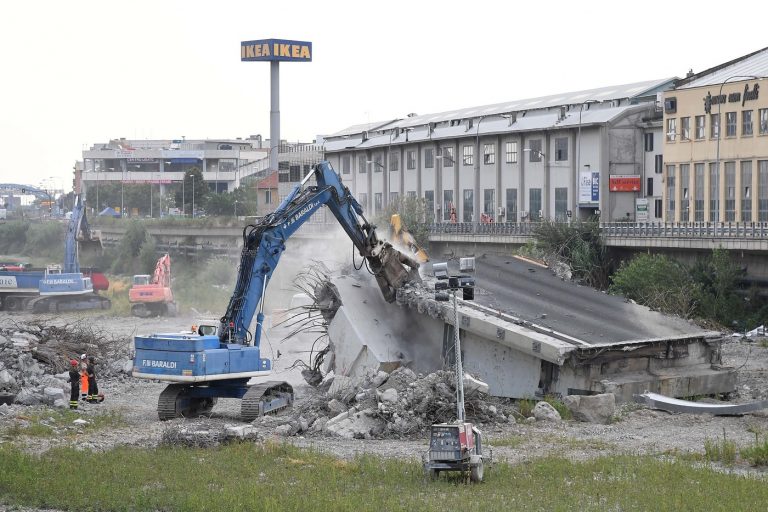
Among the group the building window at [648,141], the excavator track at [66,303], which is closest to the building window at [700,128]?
the building window at [648,141]

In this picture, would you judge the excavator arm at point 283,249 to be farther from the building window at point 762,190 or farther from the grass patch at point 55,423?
the building window at point 762,190

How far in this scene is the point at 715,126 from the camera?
53.3 metres

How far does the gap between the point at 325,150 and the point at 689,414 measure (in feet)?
205

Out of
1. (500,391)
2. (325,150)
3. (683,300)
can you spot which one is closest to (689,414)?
(500,391)

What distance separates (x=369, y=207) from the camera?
81.1 metres

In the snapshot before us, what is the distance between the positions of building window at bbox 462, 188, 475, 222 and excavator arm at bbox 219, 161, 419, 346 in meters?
39.6

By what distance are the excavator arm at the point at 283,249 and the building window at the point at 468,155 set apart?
40.1 metres

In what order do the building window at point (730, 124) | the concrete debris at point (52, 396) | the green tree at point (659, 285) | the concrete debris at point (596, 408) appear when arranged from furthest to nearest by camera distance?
the building window at point (730, 124)
the green tree at point (659, 285)
the concrete debris at point (52, 396)
the concrete debris at point (596, 408)

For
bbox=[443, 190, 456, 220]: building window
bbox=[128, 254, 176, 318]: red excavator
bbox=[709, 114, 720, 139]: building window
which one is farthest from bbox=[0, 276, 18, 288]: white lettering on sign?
bbox=[709, 114, 720, 139]: building window

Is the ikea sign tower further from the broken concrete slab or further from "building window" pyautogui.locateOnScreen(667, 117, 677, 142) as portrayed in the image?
the broken concrete slab

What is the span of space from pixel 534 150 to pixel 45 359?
Result: 118ft

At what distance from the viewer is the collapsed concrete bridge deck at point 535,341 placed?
27.3m

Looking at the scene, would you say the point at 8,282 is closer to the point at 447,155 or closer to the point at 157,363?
the point at 447,155

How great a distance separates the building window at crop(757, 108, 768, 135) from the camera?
165ft
